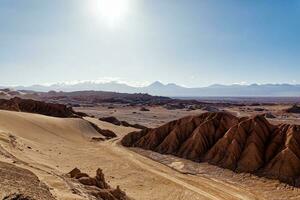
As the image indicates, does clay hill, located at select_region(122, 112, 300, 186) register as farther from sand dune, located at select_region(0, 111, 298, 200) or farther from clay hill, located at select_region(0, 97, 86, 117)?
clay hill, located at select_region(0, 97, 86, 117)

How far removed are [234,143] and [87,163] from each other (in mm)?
12483

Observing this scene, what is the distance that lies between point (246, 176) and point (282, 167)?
2739 mm

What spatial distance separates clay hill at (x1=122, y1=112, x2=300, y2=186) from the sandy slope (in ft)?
12.1

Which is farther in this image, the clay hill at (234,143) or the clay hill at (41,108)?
the clay hill at (41,108)

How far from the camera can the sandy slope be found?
23406mm

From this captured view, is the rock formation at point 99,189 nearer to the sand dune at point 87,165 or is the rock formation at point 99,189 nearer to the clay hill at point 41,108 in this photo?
the sand dune at point 87,165

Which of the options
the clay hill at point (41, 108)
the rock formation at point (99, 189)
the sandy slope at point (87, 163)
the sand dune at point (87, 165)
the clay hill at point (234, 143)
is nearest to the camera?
the rock formation at point (99, 189)

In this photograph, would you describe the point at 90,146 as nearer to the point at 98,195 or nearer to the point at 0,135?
the point at 0,135

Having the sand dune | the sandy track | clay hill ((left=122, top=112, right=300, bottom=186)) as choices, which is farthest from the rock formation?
clay hill ((left=122, top=112, right=300, bottom=186))

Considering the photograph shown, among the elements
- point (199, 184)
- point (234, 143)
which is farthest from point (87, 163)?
point (234, 143)

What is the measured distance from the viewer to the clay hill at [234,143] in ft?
96.5

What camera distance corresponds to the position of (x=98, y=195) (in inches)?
733

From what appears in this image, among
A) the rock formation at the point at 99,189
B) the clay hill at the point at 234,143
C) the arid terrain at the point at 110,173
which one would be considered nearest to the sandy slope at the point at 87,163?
the arid terrain at the point at 110,173

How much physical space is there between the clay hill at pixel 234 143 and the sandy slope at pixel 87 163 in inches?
145
